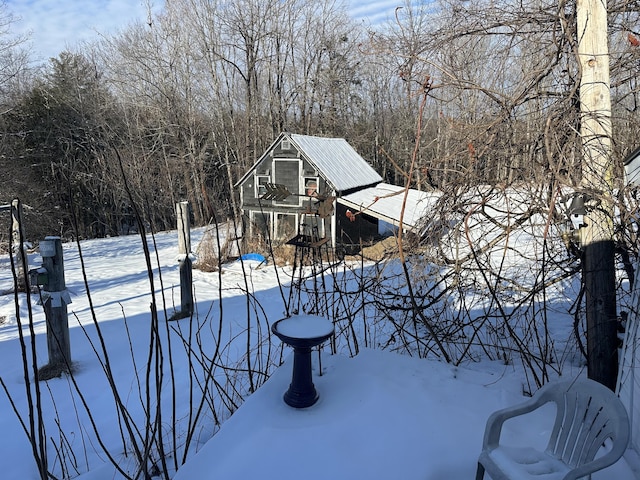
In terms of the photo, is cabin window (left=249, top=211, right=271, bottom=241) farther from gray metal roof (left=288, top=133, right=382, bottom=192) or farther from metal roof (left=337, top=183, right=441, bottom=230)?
metal roof (left=337, top=183, right=441, bottom=230)

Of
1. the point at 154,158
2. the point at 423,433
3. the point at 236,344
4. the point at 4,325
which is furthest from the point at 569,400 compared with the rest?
the point at 154,158

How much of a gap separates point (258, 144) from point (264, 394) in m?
17.8

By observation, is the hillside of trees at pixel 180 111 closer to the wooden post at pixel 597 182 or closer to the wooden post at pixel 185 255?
the wooden post at pixel 185 255

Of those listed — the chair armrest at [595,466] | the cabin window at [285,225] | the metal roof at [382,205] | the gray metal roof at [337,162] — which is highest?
the gray metal roof at [337,162]

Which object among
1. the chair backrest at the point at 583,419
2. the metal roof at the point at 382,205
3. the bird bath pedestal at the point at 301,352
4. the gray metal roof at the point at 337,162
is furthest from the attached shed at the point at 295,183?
the chair backrest at the point at 583,419

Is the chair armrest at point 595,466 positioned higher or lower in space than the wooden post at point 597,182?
lower

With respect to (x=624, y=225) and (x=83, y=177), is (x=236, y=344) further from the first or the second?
(x=83, y=177)

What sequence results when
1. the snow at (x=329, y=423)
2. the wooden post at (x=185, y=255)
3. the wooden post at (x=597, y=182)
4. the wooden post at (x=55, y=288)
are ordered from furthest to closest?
the wooden post at (x=185, y=255)
the wooden post at (x=55, y=288)
the wooden post at (x=597, y=182)
the snow at (x=329, y=423)

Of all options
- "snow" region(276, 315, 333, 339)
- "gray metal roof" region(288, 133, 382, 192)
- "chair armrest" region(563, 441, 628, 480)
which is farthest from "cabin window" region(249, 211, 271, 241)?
"chair armrest" region(563, 441, 628, 480)

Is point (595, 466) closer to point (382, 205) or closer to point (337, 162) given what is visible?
point (382, 205)

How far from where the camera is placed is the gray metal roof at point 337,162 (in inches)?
557

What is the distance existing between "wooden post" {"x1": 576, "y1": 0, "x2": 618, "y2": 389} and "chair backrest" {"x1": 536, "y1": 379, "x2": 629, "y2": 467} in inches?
54.5

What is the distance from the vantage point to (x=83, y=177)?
2189cm

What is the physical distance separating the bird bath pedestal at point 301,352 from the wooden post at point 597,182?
210cm
